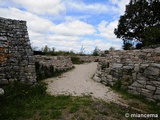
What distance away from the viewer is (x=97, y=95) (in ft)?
22.8

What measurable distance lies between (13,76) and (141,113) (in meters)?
5.51

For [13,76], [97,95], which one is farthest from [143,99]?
[13,76]

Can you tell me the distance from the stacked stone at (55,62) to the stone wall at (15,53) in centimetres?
247

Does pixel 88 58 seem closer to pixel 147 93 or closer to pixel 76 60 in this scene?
pixel 76 60

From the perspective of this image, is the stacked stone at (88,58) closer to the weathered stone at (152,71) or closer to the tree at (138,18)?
the tree at (138,18)

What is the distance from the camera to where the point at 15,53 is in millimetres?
6867

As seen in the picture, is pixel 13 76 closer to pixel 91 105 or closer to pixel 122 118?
pixel 91 105

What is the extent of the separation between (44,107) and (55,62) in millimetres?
5786

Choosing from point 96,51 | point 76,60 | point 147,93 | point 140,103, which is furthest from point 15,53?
point 96,51

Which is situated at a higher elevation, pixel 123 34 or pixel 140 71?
pixel 123 34

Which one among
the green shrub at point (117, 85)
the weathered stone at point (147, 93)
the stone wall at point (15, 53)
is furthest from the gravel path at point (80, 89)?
the stone wall at point (15, 53)

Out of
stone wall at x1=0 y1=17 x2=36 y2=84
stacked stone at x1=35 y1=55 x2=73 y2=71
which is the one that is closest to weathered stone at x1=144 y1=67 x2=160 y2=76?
stone wall at x1=0 y1=17 x2=36 y2=84

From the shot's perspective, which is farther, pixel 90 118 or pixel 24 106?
pixel 24 106

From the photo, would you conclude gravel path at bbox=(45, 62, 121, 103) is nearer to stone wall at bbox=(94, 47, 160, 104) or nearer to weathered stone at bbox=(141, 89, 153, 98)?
stone wall at bbox=(94, 47, 160, 104)
